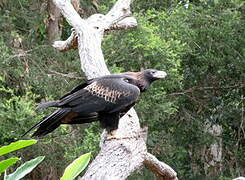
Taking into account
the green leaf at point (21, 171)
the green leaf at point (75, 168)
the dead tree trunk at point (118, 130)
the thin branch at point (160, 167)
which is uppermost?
the green leaf at point (21, 171)

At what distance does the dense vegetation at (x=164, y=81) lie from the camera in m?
5.34

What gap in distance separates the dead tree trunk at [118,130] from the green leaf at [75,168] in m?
1.58

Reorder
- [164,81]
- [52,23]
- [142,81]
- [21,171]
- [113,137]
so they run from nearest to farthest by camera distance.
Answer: [21,171], [113,137], [142,81], [164,81], [52,23]

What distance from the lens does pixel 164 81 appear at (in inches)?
216

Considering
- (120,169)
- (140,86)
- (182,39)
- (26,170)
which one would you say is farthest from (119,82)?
(182,39)

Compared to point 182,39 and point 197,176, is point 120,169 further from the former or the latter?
point 197,176

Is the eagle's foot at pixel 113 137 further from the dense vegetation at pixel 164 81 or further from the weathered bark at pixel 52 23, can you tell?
the weathered bark at pixel 52 23

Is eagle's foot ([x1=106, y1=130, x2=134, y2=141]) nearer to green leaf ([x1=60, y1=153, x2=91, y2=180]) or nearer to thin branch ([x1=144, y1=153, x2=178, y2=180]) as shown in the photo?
thin branch ([x1=144, y1=153, x2=178, y2=180])

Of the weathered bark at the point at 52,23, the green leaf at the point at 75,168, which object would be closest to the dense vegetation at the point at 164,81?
the weathered bark at the point at 52,23

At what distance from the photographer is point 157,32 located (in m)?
5.80

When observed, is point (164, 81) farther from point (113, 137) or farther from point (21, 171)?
point (21, 171)

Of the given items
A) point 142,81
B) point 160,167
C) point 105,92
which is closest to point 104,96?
point 105,92

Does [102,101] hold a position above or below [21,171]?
below

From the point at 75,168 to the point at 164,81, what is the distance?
14.4ft
